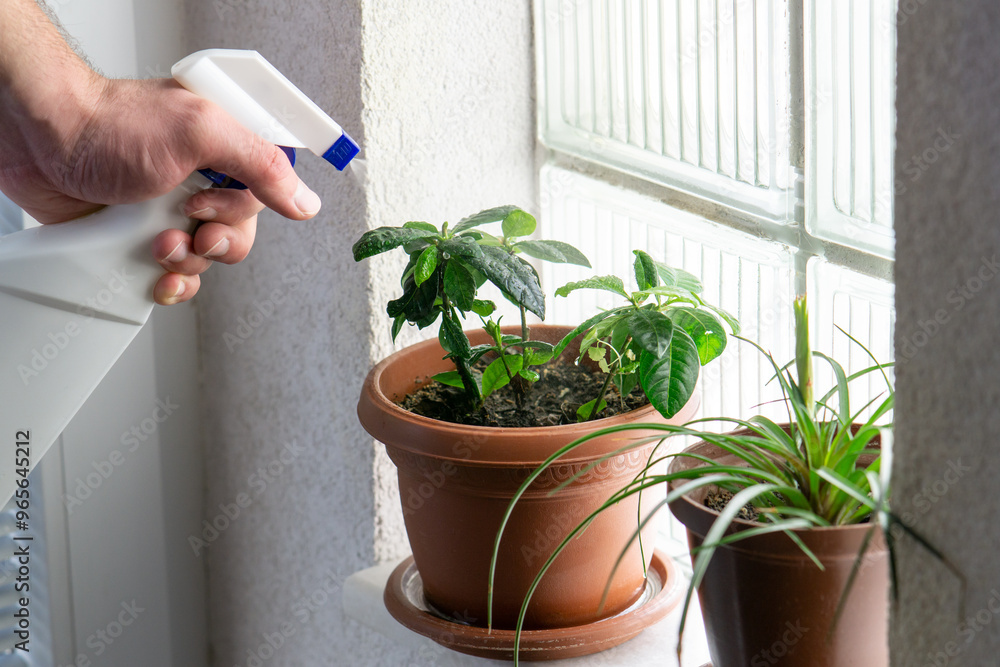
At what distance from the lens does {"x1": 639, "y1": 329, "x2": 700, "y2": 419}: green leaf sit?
0.64 metres

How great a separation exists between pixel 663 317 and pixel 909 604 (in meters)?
0.27

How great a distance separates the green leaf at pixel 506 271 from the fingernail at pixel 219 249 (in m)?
0.19

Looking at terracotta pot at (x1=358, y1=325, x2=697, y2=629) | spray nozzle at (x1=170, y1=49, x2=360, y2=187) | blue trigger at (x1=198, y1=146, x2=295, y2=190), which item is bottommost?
terracotta pot at (x1=358, y1=325, x2=697, y2=629)

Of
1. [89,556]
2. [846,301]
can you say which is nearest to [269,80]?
[846,301]

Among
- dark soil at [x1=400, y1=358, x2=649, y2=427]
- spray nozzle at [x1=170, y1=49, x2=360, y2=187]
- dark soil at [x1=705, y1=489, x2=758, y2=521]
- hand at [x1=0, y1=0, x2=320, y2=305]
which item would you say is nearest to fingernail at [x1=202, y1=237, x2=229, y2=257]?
hand at [x1=0, y1=0, x2=320, y2=305]

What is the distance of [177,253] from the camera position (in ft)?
2.30

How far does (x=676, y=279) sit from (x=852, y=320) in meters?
0.19
